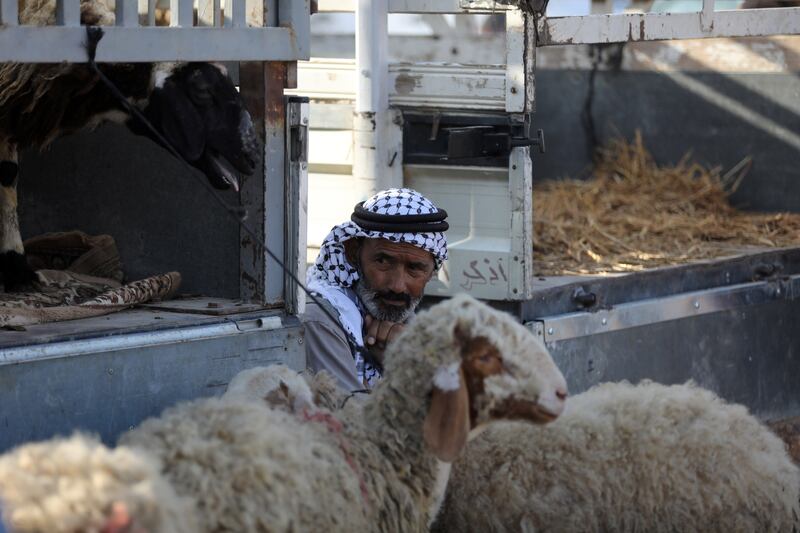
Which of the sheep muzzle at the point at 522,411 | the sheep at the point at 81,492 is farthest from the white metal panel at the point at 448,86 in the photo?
the sheep at the point at 81,492

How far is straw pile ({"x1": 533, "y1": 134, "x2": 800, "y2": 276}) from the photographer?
662cm

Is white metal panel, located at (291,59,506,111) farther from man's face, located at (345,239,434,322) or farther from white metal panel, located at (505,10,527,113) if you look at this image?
man's face, located at (345,239,434,322)

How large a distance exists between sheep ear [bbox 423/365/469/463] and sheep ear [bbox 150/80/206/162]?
1.56 metres

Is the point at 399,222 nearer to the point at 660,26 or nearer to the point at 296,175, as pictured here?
the point at 296,175

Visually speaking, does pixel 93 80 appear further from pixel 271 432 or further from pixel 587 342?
pixel 587 342

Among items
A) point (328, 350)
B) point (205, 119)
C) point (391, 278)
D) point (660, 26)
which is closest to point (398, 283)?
point (391, 278)

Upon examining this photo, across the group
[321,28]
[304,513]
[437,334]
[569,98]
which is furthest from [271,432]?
[321,28]

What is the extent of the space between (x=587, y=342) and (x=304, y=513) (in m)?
2.98

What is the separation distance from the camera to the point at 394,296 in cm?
457

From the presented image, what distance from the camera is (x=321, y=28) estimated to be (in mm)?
13180

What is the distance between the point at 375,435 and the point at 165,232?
1544mm

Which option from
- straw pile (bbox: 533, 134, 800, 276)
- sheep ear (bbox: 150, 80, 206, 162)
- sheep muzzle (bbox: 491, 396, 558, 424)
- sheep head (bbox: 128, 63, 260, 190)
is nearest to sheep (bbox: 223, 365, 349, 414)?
sheep muzzle (bbox: 491, 396, 558, 424)

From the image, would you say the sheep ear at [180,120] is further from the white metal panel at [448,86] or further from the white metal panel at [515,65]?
the white metal panel at [515,65]

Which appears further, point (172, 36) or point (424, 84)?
point (424, 84)
